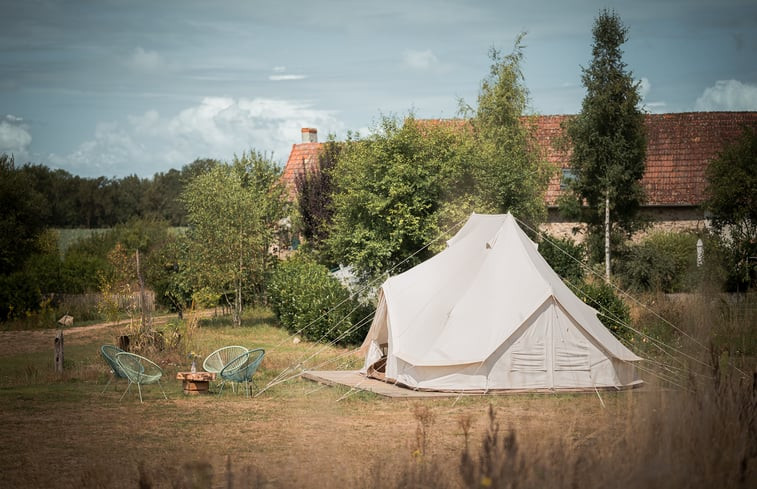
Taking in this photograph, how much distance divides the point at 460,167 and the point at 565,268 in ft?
11.5

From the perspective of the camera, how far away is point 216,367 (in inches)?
523

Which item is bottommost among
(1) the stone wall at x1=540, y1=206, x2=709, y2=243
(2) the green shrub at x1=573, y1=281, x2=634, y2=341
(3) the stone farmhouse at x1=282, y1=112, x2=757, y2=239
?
(2) the green shrub at x1=573, y1=281, x2=634, y2=341

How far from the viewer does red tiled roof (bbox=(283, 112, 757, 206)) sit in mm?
27125

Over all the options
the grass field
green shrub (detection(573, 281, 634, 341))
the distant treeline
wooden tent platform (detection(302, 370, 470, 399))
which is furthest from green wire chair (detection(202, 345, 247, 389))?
the distant treeline

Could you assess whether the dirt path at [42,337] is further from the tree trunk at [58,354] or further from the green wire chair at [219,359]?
the green wire chair at [219,359]

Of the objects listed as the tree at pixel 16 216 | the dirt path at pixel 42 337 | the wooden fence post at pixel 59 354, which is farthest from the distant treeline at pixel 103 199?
the wooden fence post at pixel 59 354

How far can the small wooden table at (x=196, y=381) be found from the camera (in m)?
12.3

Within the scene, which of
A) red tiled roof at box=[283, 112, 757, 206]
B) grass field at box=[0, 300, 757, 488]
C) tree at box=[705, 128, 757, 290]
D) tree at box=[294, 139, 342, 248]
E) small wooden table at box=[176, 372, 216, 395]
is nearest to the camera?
grass field at box=[0, 300, 757, 488]

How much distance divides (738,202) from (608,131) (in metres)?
3.89

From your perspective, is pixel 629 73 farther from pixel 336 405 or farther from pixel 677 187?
pixel 336 405

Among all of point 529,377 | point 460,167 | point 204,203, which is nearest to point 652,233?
point 460,167

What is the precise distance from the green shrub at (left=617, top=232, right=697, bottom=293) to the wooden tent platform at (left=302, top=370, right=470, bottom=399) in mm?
10024

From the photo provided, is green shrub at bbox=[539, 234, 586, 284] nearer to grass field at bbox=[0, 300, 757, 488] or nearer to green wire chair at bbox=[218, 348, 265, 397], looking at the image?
grass field at bbox=[0, 300, 757, 488]

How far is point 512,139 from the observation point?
23.1 meters
